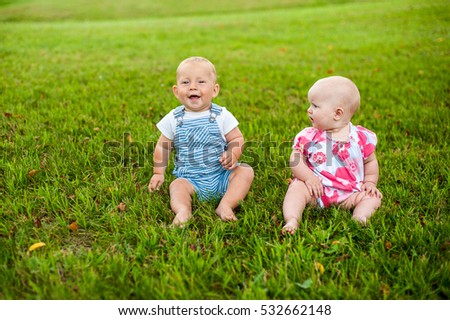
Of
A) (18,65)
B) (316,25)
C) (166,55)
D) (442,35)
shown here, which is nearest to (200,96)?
(18,65)

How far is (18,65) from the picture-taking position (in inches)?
291

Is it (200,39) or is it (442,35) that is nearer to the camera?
(442,35)

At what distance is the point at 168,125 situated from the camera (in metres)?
3.19

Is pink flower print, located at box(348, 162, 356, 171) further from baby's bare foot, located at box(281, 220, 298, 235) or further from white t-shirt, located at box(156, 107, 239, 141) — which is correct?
white t-shirt, located at box(156, 107, 239, 141)

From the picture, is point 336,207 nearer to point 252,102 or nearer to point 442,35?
point 252,102

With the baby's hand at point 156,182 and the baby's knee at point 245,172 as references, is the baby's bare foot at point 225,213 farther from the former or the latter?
the baby's hand at point 156,182

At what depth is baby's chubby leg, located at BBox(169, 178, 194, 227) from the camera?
2.79 meters

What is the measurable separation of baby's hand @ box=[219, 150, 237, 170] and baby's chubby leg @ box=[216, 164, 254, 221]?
0.30 feet

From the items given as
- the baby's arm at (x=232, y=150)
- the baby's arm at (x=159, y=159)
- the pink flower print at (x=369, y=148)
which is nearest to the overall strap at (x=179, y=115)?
the baby's arm at (x=159, y=159)

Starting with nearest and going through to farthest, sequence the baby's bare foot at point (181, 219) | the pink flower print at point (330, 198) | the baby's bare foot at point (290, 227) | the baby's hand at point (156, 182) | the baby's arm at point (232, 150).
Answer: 1. the baby's bare foot at point (290, 227)
2. the baby's bare foot at point (181, 219)
3. the pink flower print at point (330, 198)
4. the baby's arm at point (232, 150)
5. the baby's hand at point (156, 182)

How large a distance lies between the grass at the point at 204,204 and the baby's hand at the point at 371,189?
9cm

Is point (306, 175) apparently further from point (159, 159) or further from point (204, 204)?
point (159, 159)

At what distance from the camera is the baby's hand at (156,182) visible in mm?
3203
